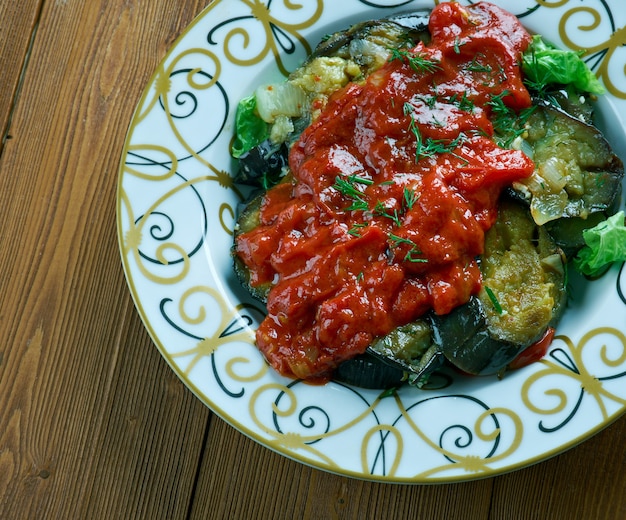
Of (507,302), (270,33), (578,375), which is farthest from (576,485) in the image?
(270,33)

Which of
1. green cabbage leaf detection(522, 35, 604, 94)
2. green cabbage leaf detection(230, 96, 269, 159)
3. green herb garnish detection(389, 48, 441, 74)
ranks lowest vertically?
green cabbage leaf detection(230, 96, 269, 159)

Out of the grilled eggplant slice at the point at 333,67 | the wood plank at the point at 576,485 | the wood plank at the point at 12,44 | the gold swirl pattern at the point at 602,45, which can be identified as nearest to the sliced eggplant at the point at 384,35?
the grilled eggplant slice at the point at 333,67

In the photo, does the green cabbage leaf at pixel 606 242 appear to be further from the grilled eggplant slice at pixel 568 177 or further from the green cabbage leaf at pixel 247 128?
the green cabbage leaf at pixel 247 128

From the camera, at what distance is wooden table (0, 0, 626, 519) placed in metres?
3.33

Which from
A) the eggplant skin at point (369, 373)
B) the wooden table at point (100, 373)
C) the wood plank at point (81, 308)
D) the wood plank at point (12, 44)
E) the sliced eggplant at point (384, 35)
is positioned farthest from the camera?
the wood plank at point (12, 44)

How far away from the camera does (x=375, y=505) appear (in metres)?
3.36

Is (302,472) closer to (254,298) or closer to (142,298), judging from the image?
(254,298)

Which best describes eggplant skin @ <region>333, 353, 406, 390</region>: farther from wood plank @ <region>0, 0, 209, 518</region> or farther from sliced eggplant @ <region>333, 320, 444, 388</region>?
wood plank @ <region>0, 0, 209, 518</region>

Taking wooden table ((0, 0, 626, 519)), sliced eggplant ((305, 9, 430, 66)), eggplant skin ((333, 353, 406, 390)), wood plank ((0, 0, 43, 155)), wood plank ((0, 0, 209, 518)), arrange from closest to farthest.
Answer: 1. eggplant skin ((333, 353, 406, 390))
2. sliced eggplant ((305, 9, 430, 66))
3. wooden table ((0, 0, 626, 519))
4. wood plank ((0, 0, 209, 518))
5. wood plank ((0, 0, 43, 155))

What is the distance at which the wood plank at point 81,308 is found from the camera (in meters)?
3.49

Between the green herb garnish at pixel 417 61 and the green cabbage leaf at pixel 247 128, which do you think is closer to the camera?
the green herb garnish at pixel 417 61

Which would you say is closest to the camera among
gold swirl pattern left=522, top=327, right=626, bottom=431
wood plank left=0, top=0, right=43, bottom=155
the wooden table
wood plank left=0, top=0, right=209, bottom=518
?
gold swirl pattern left=522, top=327, right=626, bottom=431

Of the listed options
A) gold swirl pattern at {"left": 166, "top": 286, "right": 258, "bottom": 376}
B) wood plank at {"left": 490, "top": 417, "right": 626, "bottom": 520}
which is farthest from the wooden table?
gold swirl pattern at {"left": 166, "top": 286, "right": 258, "bottom": 376}

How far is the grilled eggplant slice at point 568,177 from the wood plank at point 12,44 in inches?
109
